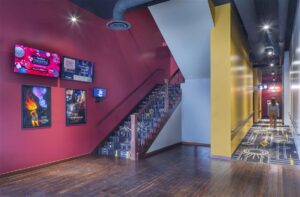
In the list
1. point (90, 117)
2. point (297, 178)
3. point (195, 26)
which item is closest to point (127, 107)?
point (90, 117)

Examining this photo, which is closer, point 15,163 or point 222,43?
point 15,163

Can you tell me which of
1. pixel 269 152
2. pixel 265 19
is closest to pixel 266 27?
pixel 265 19

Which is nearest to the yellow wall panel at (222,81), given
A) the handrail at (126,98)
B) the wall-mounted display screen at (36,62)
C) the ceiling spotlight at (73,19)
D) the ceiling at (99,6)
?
→ the ceiling at (99,6)

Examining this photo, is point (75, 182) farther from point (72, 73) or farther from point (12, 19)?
point (12, 19)

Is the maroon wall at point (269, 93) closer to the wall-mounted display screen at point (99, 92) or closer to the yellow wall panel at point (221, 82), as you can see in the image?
the yellow wall panel at point (221, 82)

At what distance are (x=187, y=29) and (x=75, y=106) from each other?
3.69 m

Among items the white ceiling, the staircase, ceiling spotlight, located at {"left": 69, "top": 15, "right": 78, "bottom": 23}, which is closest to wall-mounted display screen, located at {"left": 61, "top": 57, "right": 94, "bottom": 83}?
ceiling spotlight, located at {"left": 69, "top": 15, "right": 78, "bottom": 23}

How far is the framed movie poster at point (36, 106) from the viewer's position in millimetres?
4750

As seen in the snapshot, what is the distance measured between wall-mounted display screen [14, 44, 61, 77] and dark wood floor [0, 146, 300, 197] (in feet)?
7.00

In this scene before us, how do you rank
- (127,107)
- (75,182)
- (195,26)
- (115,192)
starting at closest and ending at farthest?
(115,192) < (75,182) < (195,26) < (127,107)

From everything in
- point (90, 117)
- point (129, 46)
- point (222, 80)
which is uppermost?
point (129, 46)

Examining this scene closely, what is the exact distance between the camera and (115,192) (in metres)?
3.63

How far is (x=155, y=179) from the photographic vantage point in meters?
4.25

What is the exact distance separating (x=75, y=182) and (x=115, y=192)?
3.06 feet
